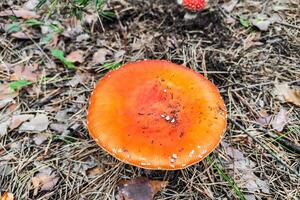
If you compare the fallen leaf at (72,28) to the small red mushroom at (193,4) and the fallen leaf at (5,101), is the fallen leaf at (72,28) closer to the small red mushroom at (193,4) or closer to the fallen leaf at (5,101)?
the fallen leaf at (5,101)

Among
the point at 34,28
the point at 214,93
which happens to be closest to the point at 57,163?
the point at 214,93

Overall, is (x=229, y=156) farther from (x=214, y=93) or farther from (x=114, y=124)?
(x=114, y=124)

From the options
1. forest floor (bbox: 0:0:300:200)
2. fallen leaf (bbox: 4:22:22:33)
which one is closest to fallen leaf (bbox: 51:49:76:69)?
forest floor (bbox: 0:0:300:200)

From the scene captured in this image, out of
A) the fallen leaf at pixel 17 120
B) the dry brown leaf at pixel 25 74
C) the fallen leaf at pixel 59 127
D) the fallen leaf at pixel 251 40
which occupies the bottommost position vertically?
the fallen leaf at pixel 59 127

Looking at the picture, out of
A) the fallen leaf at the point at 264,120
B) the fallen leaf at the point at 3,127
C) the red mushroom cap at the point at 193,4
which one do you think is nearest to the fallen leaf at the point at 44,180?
the fallen leaf at the point at 3,127

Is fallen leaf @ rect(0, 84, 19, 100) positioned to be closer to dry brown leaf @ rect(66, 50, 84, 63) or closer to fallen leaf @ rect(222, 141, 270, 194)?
dry brown leaf @ rect(66, 50, 84, 63)
